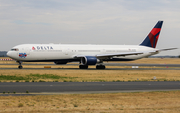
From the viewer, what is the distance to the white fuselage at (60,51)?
150 ft

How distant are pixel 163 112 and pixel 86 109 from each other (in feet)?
12.0

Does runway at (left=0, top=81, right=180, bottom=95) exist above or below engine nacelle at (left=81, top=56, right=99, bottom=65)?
below

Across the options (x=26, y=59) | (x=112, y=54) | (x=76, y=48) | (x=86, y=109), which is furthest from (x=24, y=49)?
(x=86, y=109)

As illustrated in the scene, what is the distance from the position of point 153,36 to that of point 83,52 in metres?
17.0

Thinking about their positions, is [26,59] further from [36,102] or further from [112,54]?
[36,102]

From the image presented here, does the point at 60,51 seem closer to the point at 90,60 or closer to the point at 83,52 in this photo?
the point at 83,52

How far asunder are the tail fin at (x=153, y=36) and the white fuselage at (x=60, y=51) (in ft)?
11.1

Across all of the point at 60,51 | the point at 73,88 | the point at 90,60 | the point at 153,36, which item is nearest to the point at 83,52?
the point at 90,60

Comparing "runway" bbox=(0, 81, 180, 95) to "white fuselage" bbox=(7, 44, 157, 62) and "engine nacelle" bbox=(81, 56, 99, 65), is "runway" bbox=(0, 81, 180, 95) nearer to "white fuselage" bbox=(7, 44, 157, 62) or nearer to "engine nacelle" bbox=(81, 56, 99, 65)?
"white fuselage" bbox=(7, 44, 157, 62)

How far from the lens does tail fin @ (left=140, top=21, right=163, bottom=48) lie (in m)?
57.4

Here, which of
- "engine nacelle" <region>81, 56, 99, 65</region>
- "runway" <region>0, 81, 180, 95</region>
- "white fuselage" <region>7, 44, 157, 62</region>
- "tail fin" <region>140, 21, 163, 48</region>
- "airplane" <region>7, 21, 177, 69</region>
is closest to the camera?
"runway" <region>0, 81, 180, 95</region>

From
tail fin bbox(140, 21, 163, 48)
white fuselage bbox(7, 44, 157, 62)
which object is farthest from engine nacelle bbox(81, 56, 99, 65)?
tail fin bbox(140, 21, 163, 48)

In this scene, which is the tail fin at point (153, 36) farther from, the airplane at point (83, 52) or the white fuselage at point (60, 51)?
the white fuselage at point (60, 51)

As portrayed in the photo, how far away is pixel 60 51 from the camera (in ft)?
157
